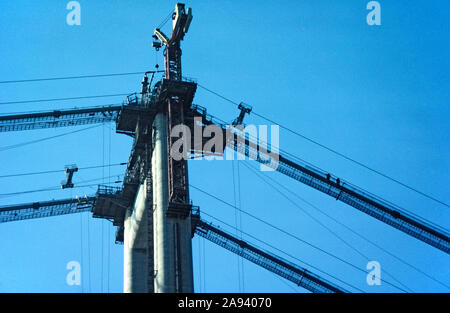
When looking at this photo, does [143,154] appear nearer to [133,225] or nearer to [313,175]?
[133,225]

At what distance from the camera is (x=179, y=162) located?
83.5 m

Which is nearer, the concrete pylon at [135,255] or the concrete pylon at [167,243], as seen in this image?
the concrete pylon at [167,243]

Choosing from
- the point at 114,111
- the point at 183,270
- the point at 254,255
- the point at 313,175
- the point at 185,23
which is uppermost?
the point at 185,23

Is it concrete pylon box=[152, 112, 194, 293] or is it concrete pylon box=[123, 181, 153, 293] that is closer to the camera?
concrete pylon box=[152, 112, 194, 293]

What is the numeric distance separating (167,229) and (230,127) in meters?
21.5

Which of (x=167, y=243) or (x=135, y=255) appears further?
(x=135, y=255)

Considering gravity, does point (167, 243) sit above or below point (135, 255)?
below
